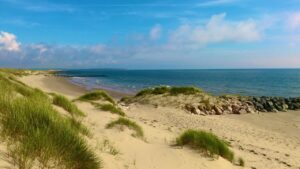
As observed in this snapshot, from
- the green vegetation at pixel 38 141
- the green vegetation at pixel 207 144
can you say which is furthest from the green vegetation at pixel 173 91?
the green vegetation at pixel 38 141

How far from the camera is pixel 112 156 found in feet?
23.0

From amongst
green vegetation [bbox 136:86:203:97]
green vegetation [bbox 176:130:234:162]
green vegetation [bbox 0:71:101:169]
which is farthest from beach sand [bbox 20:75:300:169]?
green vegetation [bbox 136:86:203:97]

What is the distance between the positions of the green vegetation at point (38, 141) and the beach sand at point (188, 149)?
126 centimetres

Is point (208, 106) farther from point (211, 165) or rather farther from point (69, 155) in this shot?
point (69, 155)

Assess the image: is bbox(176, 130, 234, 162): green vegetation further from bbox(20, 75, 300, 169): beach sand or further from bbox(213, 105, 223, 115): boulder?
bbox(213, 105, 223, 115): boulder

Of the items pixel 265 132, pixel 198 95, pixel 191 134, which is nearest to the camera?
pixel 191 134

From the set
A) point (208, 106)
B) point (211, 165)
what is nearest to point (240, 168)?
point (211, 165)

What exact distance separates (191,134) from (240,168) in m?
1.53

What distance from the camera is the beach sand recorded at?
7.46m

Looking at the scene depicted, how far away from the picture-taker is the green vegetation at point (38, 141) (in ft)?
14.7

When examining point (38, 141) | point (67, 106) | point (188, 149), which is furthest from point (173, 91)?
point (38, 141)

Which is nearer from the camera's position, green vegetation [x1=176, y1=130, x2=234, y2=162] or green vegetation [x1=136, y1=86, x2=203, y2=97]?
green vegetation [x1=176, y1=130, x2=234, y2=162]

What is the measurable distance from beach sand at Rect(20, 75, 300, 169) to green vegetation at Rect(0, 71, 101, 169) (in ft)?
4.12

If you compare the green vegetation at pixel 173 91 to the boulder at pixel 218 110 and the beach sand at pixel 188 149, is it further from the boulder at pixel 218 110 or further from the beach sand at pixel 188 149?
the beach sand at pixel 188 149
